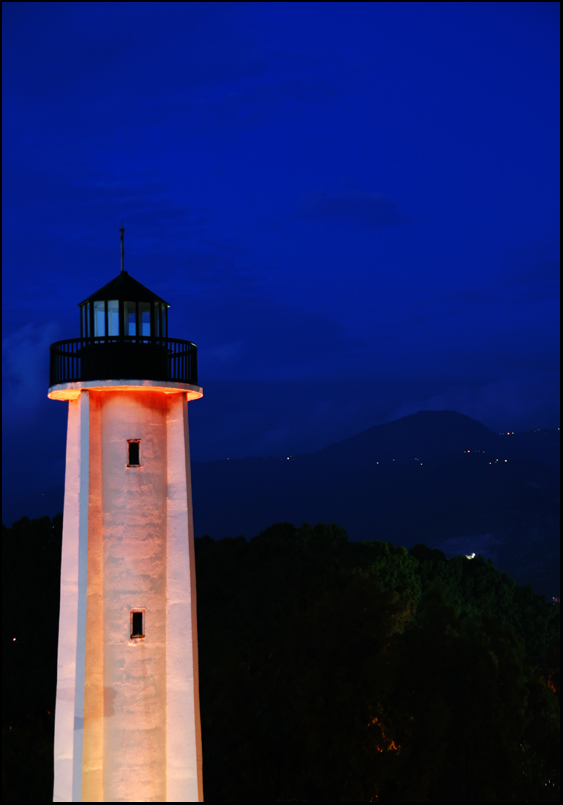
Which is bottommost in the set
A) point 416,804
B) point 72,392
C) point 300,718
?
point 416,804

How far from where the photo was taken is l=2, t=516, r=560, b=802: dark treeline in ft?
103

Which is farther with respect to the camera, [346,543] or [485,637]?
[346,543]

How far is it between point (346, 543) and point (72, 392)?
125ft

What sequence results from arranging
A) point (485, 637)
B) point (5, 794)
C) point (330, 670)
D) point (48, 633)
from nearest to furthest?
1. point (5, 794)
2. point (330, 670)
3. point (485, 637)
4. point (48, 633)

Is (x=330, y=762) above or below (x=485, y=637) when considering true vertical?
below

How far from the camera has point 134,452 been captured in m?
19.4

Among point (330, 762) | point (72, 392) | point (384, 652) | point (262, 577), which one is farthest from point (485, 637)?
point (72, 392)

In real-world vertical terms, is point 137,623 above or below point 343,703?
above

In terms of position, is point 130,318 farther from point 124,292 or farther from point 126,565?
point 126,565

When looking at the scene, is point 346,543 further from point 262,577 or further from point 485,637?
point 485,637

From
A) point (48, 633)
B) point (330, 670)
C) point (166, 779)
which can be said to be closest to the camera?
point (166, 779)

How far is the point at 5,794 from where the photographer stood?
30125 millimetres

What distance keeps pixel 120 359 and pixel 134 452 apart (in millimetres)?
2152

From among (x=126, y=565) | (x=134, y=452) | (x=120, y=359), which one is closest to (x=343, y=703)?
(x=126, y=565)
